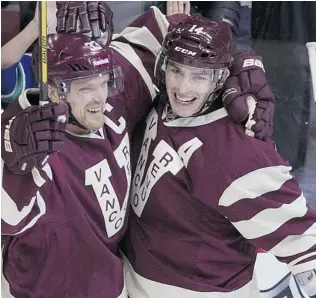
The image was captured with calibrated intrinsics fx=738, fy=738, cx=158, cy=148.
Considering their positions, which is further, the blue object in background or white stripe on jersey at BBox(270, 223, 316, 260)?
the blue object in background

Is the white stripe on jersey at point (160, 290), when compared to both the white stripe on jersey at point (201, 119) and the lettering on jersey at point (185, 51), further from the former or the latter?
the lettering on jersey at point (185, 51)

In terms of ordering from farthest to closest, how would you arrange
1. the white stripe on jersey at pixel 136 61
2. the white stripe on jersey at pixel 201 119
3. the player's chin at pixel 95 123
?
the white stripe on jersey at pixel 136 61 → the white stripe on jersey at pixel 201 119 → the player's chin at pixel 95 123

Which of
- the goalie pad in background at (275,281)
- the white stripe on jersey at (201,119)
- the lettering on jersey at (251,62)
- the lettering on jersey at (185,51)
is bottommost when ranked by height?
the goalie pad in background at (275,281)

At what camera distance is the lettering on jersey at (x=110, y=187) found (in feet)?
4.33

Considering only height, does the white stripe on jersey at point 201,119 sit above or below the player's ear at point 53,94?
below

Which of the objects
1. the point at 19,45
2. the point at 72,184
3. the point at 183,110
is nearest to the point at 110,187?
the point at 72,184

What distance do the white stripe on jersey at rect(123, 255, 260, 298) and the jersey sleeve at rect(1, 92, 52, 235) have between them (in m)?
0.36

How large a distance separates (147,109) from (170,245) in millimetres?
280

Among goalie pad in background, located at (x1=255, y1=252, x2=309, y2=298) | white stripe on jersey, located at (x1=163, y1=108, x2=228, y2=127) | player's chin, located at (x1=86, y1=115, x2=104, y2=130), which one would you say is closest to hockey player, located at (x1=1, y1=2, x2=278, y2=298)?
player's chin, located at (x1=86, y1=115, x2=104, y2=130)

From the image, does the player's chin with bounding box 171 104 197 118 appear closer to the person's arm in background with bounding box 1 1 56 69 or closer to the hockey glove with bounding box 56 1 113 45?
the hockey glove with bounding box 56 1 113 45

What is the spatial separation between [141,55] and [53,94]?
32 centimetres

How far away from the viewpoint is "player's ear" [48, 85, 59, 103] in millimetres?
1248

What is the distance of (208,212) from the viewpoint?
1.41 meters

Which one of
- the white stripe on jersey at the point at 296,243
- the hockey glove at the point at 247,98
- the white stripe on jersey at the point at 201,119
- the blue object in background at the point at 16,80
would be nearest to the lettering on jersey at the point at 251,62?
the hockey glove at the point at 247,98
